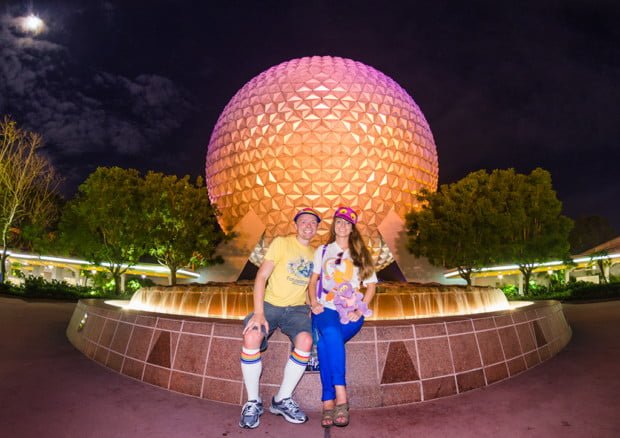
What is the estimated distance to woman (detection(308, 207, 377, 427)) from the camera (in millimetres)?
3791

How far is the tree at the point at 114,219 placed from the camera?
20953 millimetres

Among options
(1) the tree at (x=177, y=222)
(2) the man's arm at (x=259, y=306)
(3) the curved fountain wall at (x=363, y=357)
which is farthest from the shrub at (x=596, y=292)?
(2) the man's arm at (x=259, y=306)

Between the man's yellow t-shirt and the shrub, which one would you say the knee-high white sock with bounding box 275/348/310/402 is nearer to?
the man's yellow t-shirt

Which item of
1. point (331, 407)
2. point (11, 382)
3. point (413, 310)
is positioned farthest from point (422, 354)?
point (11, 382)

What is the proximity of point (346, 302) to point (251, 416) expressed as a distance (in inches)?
52.7

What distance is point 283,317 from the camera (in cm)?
427

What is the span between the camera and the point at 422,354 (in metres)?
4.65

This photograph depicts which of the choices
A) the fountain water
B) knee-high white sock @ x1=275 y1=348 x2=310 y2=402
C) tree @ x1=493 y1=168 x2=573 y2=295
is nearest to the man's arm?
knee-high white sock @ x1=275 y1=348 x2=310 y2=402

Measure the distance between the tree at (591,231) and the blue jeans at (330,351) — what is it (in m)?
58.7

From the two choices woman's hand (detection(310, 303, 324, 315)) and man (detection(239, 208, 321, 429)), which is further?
woman's hand (detection(310, 303, 324, 315))

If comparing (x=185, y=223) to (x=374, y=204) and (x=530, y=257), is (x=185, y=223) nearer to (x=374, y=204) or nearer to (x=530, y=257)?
(x=374, y=204)

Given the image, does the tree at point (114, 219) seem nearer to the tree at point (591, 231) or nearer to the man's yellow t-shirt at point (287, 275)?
the man's yellow t-shirt at point (287, 275)

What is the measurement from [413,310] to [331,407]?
512 cm

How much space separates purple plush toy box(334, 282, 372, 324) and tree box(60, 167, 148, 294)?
754 inches
